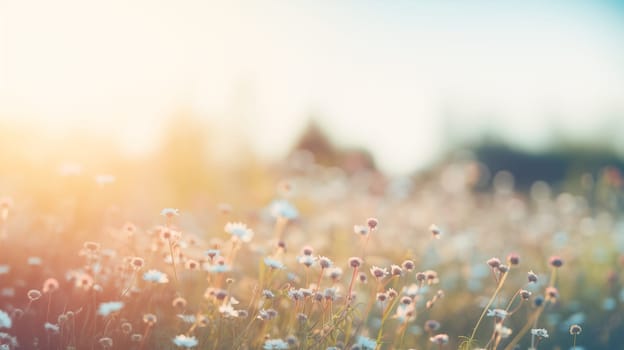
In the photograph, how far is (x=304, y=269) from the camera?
438 centimetres

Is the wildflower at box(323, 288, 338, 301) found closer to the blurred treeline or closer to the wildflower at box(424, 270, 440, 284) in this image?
the wildflower at box(424, 270, 440, 284)

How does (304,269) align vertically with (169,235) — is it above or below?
below

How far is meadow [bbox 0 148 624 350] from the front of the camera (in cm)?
267

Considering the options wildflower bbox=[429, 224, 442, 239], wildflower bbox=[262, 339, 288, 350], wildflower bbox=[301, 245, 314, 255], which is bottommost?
wildflower bbox=[262, 339, 288, 350]

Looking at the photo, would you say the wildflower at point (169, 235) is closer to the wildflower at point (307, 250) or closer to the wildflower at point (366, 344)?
the wildflower at point (307, 250)

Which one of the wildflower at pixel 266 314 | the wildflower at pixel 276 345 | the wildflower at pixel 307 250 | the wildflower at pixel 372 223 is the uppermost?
the wildflower at pixel 372 223

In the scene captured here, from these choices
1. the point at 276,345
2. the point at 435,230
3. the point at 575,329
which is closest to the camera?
the point at 276,345

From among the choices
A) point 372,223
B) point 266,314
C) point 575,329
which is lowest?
point 575,329

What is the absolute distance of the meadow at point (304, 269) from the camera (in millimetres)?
2670

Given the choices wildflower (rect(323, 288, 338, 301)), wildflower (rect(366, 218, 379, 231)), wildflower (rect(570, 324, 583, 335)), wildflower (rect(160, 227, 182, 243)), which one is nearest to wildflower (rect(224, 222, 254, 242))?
wildflower (rect(160, 227, 182, 243))

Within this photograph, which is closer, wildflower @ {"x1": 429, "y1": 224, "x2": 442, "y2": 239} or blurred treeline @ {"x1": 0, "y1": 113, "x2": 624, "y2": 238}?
wildflower @ {"x1": 429, "y1": 224, "x2": 442, "y2": 239}

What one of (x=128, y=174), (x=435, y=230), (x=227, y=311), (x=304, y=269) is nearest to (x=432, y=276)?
(x=435, y=230)

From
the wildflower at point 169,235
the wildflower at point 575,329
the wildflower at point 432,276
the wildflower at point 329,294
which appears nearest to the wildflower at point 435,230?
the wildflower at point 432,276

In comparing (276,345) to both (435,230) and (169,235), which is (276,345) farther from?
(435,230)
